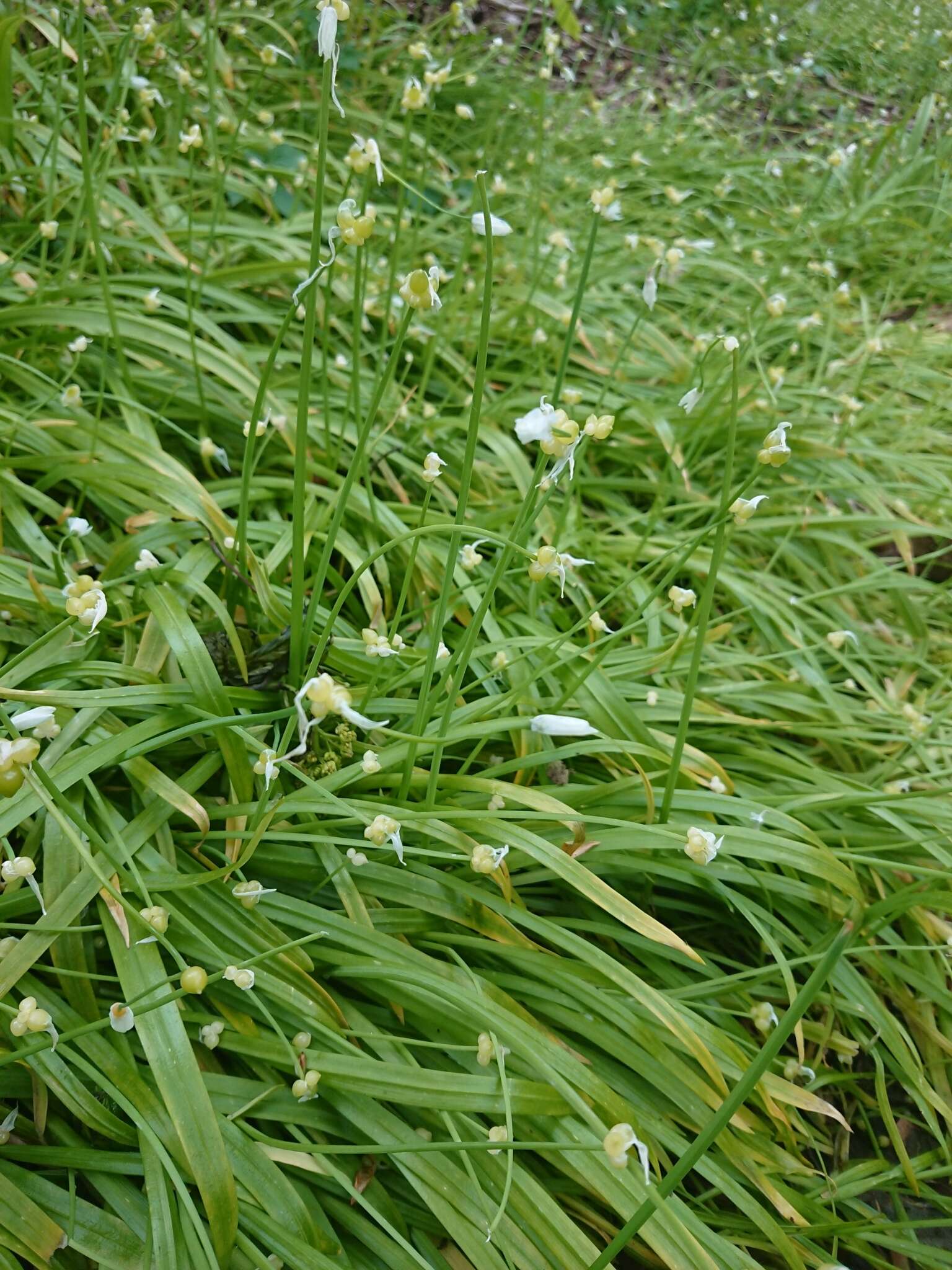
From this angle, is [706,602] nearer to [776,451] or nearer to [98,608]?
[776,451]

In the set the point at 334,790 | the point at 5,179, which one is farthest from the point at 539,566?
the point at 5,179

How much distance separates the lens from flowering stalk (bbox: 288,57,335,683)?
96 cm

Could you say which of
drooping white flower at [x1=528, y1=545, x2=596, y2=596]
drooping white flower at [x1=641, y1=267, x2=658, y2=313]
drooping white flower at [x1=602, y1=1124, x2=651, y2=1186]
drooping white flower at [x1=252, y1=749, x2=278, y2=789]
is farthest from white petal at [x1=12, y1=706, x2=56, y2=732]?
drooping white flower at [x1=641, y1=267, x2=658, y2=313]

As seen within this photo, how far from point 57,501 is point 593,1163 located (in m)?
1.72

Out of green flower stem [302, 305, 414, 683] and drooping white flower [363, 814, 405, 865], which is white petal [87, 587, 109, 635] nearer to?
green flower stem [302, 305, 414, 683]

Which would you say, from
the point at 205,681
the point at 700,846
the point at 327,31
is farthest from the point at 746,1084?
the point at 327,31

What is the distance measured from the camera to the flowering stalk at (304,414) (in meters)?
0.96

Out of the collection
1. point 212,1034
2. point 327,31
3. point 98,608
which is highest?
point 327,31

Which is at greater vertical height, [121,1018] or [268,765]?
[268,765]

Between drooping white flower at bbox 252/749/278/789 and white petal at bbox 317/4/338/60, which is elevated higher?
white petal at bbox 317/4/338/60

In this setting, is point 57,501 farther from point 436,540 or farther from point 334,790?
point 334,790

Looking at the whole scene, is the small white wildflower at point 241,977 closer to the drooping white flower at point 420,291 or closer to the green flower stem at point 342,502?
the green flower stem at point 342,502

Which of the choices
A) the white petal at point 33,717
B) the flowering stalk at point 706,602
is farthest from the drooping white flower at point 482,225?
the white petal at point 33,717

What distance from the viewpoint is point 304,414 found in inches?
46.3
